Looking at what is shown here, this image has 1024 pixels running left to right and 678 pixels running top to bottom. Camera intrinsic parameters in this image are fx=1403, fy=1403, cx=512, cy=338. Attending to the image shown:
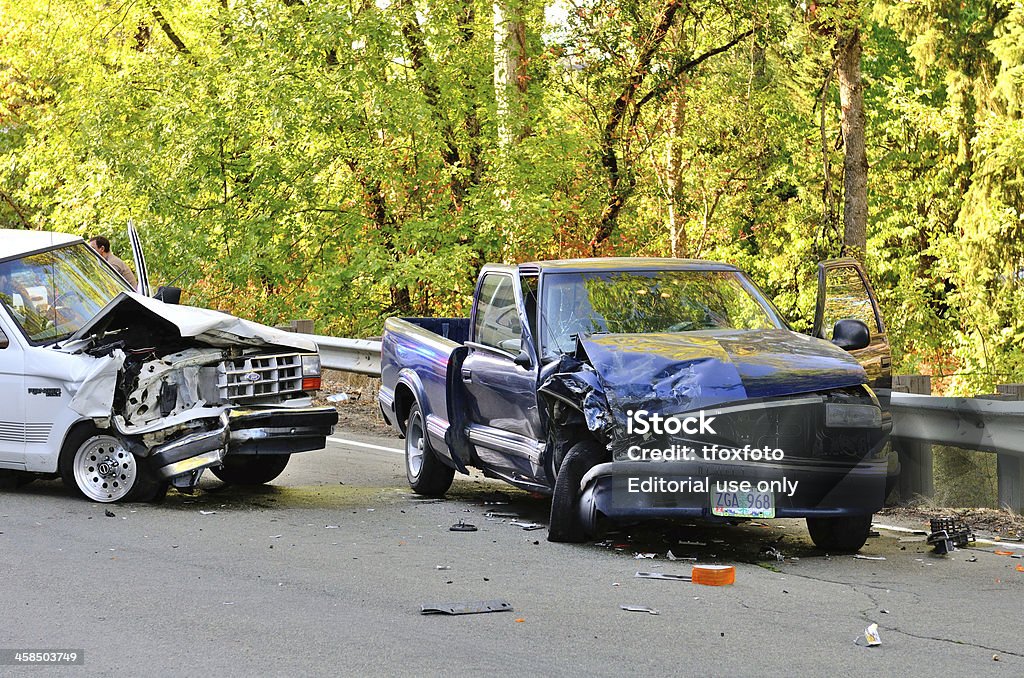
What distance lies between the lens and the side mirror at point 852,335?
908cm

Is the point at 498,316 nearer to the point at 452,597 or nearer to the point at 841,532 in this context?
the point at 841,532

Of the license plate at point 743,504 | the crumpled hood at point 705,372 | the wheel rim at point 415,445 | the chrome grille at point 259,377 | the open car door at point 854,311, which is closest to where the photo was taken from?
the license plate at point 743,504

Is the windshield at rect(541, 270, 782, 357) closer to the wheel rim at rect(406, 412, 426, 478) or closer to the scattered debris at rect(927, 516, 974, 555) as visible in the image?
the scattered debris at rect(927, 516, 974, 555)

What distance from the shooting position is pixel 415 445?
11.3 meters

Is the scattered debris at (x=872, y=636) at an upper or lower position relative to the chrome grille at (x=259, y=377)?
lower

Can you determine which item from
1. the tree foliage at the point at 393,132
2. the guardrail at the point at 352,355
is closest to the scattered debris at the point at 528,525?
the guardrail at the point at 352,355

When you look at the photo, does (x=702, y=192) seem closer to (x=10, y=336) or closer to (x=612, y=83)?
(x=612, y=83)

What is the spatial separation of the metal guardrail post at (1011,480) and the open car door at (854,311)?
0.83m

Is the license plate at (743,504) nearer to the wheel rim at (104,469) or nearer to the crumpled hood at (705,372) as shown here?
the crumpled hood at (705,372)

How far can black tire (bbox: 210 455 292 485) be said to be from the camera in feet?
37.6

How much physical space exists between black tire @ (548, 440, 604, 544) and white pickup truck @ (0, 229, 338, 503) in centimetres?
267

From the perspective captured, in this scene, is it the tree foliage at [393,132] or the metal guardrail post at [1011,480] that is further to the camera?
the tree foliage at [393,132]

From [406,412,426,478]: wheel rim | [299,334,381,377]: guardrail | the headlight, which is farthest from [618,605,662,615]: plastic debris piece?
[299,334,381,377]: guardrail

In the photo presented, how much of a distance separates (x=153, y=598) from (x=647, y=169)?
17864mm
